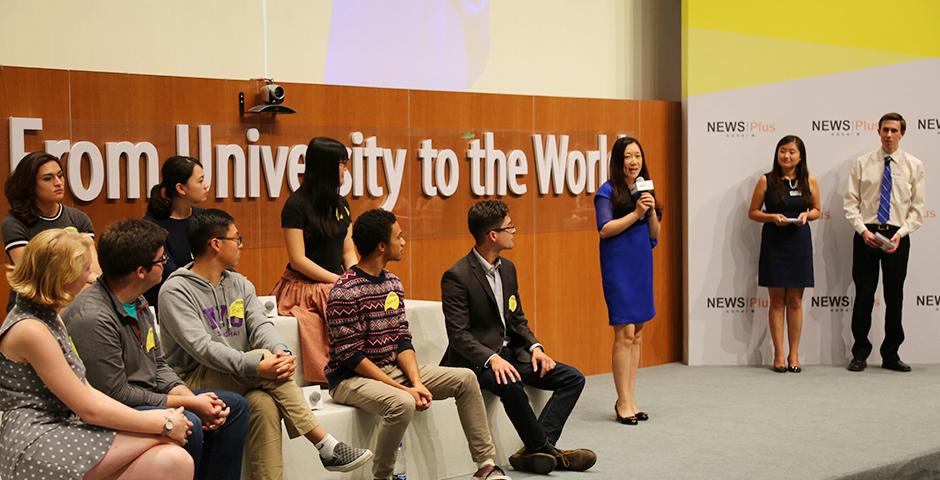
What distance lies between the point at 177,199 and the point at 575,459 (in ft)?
6.75

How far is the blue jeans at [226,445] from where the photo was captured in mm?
3672

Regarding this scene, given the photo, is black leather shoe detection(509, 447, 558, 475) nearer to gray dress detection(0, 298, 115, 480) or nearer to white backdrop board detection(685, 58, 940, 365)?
gray dress detection(0, 298, 115, 480)

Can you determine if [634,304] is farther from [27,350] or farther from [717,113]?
[27,350]

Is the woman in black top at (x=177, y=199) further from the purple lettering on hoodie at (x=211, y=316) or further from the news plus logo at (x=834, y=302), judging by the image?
the news plus logo at (x=834, y=302)

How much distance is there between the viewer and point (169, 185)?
4.80m

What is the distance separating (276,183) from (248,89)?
1.69 ft

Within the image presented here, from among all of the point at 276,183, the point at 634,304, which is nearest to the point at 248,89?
the point at 276,183

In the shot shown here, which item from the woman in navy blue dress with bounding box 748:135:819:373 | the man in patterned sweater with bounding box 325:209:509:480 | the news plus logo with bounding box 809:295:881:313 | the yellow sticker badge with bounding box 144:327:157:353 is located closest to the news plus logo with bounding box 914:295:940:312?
the news plus logo with bounding box 809:295:881:313

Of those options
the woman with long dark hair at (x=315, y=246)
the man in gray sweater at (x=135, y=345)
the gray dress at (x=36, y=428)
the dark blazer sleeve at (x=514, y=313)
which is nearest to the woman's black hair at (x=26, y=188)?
the woman with long dark hair at (x=315, y=246)

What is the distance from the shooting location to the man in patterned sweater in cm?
429

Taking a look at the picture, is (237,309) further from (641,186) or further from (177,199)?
(641,186)

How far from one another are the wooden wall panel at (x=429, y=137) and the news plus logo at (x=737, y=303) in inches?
12.5

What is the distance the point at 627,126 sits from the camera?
25.0ft

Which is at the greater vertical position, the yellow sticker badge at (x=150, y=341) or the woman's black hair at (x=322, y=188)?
the woman's black hair at (x=322, y=188)
